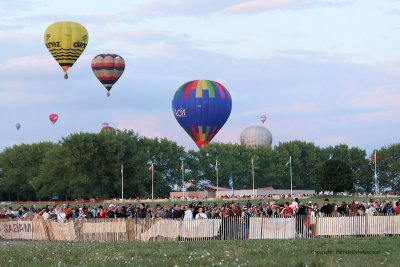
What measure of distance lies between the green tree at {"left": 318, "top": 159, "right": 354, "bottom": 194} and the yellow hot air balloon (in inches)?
1627

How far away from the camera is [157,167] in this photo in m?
155

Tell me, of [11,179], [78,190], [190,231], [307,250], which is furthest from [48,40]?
[307,250]

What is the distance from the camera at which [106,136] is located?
463ft

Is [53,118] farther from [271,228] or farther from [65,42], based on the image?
[271,228]

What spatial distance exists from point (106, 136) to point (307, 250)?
119963mm

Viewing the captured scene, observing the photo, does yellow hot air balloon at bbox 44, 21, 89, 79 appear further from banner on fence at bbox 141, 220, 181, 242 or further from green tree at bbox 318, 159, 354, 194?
banner on fence at bbox 141, 220, 181, 242

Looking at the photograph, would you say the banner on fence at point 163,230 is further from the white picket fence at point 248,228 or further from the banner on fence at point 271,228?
the banner on fence at point 271,228

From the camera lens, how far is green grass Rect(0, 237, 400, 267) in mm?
19250

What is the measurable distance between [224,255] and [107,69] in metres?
102

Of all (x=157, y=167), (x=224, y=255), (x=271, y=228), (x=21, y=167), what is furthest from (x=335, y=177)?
(x=224, y=255)

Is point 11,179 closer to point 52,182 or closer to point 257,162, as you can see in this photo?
point 52,182

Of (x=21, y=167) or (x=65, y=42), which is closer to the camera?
(x=65, y=42)

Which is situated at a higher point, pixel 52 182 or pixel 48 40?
pixel 48 40

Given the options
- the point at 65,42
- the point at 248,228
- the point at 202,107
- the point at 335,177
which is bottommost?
the point at 248,228
